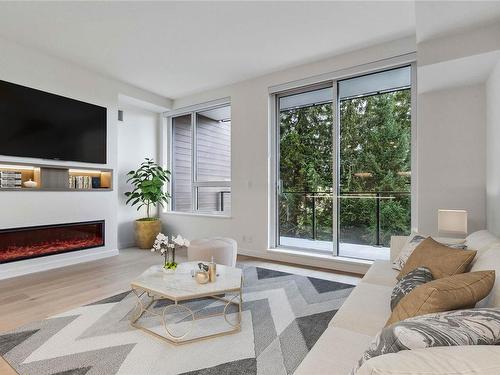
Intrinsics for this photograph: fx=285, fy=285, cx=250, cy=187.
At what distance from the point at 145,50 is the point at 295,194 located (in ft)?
9.39

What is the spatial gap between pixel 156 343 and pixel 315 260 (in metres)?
2.54

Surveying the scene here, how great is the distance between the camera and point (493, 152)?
2586 millimetres

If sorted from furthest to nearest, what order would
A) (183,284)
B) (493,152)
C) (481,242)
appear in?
(493,152) < (183,284) < (481,242)

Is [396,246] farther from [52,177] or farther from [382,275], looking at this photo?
[52,177]

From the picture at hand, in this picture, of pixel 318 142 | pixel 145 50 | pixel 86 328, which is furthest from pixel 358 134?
pixel 86 328

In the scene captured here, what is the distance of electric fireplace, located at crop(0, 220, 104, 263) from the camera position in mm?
3588

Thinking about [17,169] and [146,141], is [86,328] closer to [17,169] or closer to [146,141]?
[17,169]

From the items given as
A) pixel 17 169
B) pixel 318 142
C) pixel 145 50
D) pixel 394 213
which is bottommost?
pixel 394 213

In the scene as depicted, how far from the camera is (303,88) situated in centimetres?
428

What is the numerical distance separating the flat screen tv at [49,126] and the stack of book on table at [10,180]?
0.80 feet

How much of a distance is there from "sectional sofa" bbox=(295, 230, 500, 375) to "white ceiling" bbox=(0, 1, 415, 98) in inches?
91.4

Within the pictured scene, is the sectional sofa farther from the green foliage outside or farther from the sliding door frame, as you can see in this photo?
the sliding door frame

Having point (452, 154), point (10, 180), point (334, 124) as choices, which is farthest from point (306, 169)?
point (10, 180)

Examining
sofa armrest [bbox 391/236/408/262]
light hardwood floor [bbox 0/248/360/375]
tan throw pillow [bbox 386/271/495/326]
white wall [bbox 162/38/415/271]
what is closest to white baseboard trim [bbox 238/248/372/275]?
white wall [bbox 162/38/415/271]
